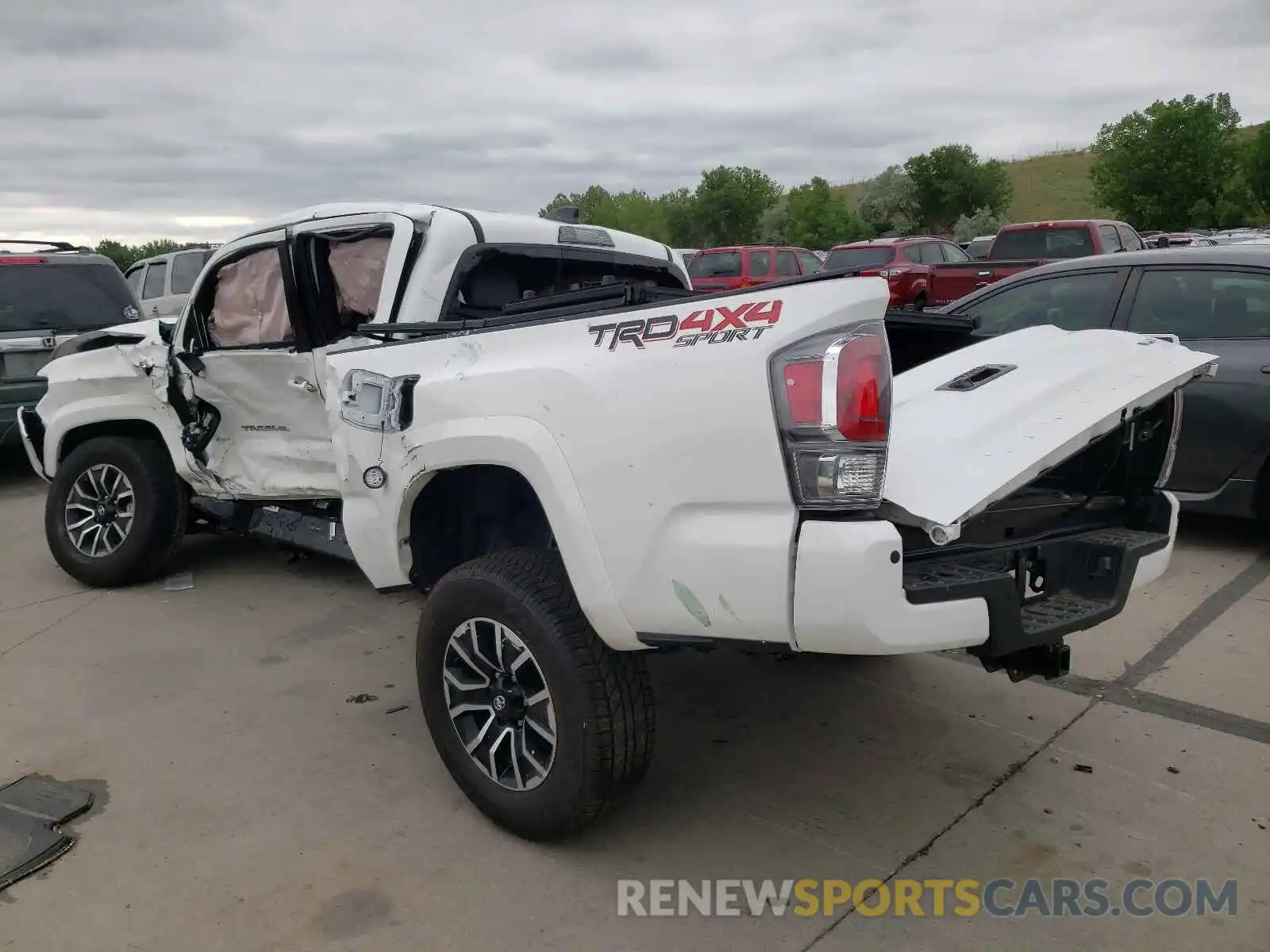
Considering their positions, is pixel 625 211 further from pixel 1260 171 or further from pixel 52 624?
pixel 52 624

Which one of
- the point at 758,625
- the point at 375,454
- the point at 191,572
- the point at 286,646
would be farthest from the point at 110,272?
the point at 758,625

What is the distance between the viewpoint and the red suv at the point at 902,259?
16.8m

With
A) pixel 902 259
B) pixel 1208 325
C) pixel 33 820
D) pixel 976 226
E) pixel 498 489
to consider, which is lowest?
pixel 33 820

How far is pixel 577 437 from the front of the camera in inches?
106

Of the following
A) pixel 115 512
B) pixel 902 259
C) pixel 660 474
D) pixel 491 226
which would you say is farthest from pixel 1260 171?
pixel 660 474

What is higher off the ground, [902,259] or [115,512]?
[902,259]

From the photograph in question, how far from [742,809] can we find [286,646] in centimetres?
259

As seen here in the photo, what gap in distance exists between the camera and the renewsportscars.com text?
8.93 ft

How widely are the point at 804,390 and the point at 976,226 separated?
5905 centimetres

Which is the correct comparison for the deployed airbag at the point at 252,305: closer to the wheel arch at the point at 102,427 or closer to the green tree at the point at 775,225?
the wheel arch at the point at 102,427

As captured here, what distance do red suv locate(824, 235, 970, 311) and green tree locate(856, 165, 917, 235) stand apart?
46.5 m

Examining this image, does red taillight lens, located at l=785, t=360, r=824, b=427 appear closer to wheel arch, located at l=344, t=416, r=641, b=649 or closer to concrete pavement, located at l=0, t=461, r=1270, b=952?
wheel arch, located at l=344, t=416, r=641, b=649

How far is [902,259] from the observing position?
1762 centimetres

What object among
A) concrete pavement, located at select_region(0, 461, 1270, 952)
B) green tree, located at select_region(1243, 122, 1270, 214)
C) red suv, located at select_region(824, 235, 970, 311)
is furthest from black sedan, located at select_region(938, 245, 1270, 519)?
green tree, located at select_region(1243, 122, 1270, 214)
